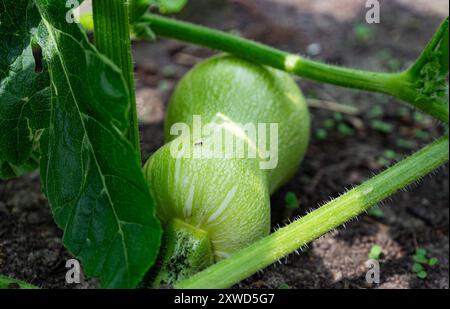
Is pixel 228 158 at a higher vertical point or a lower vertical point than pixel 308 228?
higher

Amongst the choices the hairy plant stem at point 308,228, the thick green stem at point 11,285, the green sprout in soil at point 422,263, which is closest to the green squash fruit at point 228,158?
the hairy plant stem at point 308,228

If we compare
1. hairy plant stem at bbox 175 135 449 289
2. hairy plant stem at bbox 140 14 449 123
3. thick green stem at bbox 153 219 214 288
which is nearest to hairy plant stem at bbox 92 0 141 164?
thick green stem at bbox 153 219 214 288

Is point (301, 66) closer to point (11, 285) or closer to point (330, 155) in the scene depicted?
point (330, 155)

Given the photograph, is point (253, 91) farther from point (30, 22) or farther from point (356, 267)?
point (30, 22)

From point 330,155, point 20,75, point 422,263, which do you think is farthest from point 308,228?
point 330,155

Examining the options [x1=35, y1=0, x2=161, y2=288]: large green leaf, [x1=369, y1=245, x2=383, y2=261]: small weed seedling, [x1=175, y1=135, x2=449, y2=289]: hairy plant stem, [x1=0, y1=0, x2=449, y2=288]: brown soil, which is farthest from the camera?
[x1=369, y1=245, x2=383, y2=261]: small weed seedling

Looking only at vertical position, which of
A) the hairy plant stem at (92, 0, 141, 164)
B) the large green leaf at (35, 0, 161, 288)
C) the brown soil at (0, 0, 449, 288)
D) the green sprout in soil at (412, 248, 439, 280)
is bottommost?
the green sprout in soil at (412, 248, 439, 280)

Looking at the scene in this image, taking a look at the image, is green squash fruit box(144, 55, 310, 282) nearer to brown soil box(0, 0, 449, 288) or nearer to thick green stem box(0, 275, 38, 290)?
brown soil box(0, 0, 449, 288)
